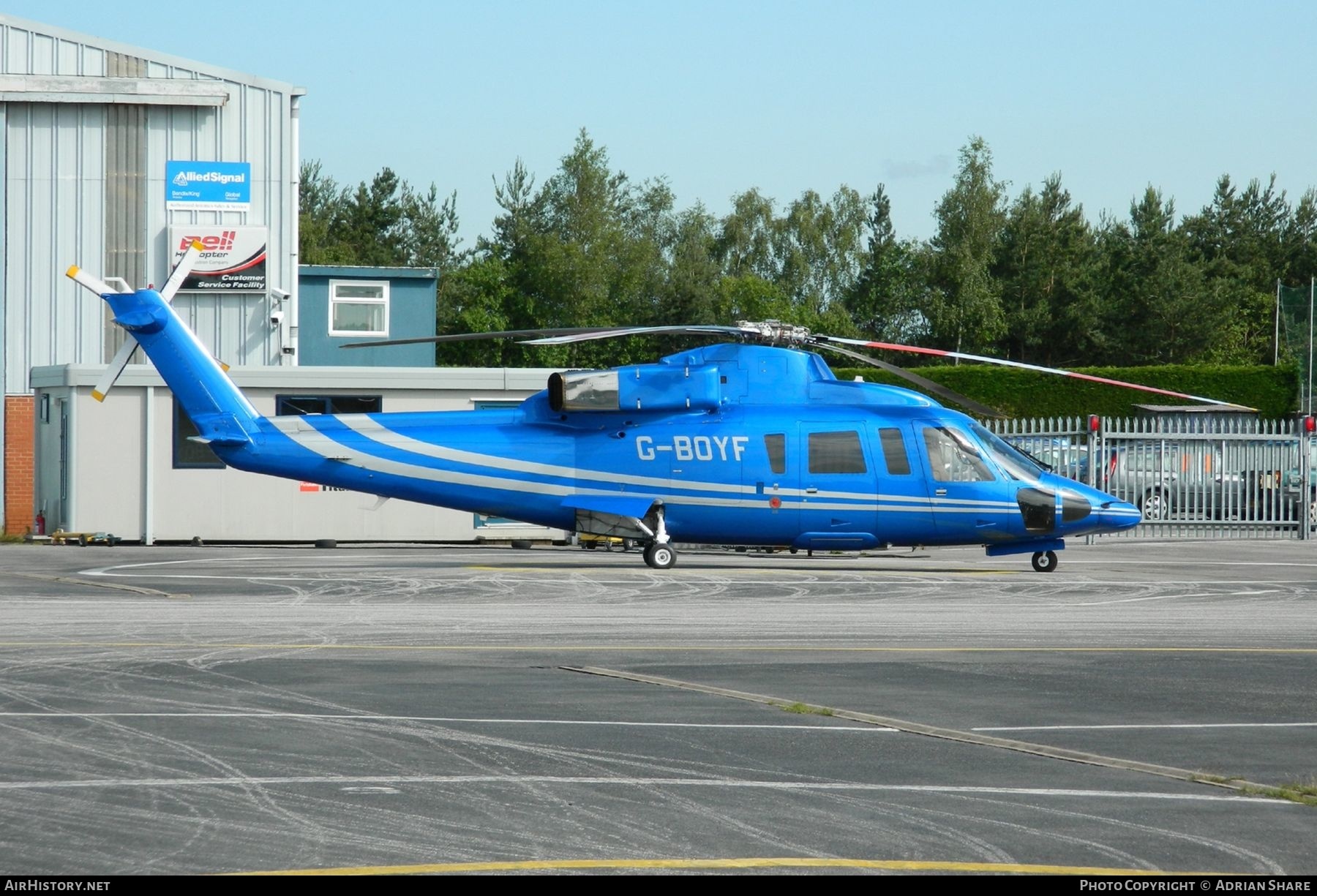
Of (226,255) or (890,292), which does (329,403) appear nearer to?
(226,255)

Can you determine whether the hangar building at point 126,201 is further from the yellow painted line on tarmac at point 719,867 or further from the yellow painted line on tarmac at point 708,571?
the yellow painted line on tarmac at point 719,867

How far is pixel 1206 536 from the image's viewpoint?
103ft

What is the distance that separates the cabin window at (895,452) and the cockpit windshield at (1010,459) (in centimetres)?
109

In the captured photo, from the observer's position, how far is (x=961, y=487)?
20.5 meters

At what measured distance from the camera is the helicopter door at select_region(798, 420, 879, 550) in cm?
2055

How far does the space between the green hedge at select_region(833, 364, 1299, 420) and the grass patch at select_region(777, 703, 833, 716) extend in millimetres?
41633

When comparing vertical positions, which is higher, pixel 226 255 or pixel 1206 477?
pixel 226 255

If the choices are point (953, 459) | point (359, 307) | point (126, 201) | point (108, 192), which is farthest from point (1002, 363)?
point (108, 192)

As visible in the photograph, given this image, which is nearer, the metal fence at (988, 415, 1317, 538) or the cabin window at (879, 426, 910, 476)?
the cabin window at (879, 426, 910, 476)

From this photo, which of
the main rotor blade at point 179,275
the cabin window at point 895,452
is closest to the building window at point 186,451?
the main rotor blade at point 179,275

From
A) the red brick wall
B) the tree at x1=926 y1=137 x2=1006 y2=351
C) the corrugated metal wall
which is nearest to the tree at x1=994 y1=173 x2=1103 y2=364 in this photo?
the tree at x1=926 y1=137 x2=1006 y2=351

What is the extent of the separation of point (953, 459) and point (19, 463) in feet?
72.6

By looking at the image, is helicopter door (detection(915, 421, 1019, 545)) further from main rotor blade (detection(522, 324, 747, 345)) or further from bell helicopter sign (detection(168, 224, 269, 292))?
bell helicopter sign (detection(168, 224, 269, 292))
